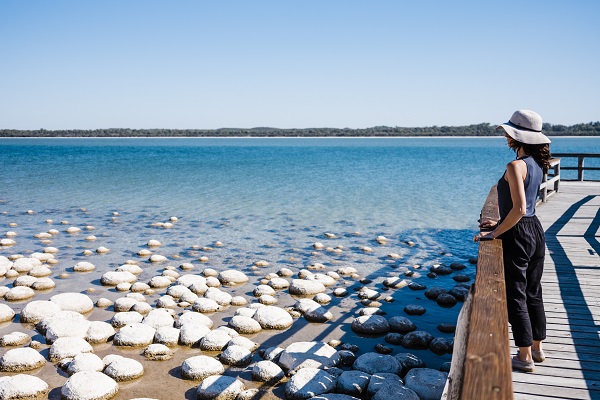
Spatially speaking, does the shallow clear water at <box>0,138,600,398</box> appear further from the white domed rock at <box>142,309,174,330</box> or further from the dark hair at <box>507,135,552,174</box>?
the dark hair at <box>507,135,552,174</box>

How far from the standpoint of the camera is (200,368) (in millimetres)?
6332

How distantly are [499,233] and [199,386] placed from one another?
13.4ft

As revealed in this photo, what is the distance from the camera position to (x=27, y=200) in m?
25.6

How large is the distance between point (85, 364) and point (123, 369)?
0.52m

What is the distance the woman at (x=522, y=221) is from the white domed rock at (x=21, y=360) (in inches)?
236

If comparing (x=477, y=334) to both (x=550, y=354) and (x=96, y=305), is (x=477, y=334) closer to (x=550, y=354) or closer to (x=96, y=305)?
(x=550, y=354)

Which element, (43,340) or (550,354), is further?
(43,340)

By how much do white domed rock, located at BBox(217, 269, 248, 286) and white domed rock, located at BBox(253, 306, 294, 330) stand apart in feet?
8.24

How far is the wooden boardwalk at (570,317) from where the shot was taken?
4047mm

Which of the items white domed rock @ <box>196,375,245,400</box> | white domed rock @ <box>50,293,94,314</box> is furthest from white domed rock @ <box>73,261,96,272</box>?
white domed rock @ <box>196,375,245,400</box>

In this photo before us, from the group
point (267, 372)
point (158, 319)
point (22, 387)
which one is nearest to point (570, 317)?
point (267, 372)

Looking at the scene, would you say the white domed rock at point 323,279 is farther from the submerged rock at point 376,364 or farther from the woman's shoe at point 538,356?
the woman's shoe at point 538,356

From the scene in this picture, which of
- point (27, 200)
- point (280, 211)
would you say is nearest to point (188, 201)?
point (280, 211)

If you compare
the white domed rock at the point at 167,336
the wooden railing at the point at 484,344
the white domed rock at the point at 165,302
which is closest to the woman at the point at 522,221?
the wooden railing at the point at 484,344
